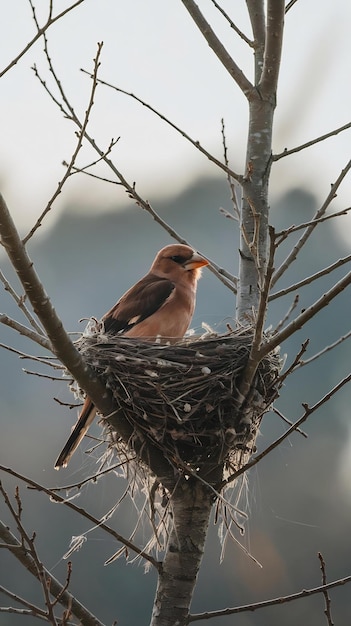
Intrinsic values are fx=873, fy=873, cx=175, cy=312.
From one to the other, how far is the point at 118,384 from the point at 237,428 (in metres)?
0.55

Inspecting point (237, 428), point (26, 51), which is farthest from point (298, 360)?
point (26, 51)

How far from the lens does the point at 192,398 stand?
3814 mm

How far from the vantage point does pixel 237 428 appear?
3.76 m

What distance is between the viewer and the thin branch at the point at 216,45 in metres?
4.71

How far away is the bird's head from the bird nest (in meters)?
1.10

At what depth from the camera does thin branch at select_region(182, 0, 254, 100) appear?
471 cm

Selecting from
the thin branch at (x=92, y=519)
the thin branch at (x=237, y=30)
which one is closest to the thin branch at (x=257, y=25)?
the thin branch at (x=237, y=30)

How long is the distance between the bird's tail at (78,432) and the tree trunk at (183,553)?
0.63m

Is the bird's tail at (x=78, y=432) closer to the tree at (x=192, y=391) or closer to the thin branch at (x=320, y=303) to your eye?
the tree at (x=192, y=391)

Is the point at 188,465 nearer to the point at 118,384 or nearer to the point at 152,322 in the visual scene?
the point at 118,384

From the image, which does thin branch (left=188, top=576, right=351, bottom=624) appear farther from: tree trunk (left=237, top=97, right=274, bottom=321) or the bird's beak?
the bird's beak

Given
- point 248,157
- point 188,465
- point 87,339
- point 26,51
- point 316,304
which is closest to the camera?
point 316,304

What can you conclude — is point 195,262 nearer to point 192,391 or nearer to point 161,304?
point 161,304

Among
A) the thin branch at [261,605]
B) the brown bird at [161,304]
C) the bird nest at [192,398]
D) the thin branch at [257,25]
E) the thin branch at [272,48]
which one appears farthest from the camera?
the thin branch at [257,25]
